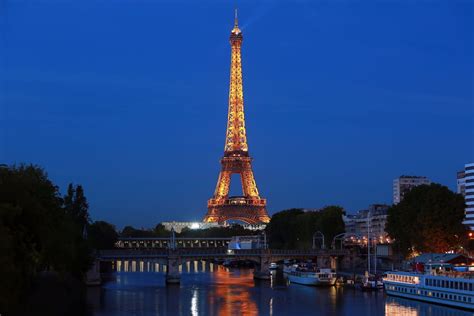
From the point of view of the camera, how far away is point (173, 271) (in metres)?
88.8

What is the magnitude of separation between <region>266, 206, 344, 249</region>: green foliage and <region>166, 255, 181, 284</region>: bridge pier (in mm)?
38578

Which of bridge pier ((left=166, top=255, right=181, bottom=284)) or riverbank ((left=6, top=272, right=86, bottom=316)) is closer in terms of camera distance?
riverbank ((left=6, top=272, right=86, bottom=316))

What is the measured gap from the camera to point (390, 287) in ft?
236

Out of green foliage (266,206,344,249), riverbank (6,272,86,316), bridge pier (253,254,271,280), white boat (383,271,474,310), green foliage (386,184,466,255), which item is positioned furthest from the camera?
green foliage (266,206,344,249)

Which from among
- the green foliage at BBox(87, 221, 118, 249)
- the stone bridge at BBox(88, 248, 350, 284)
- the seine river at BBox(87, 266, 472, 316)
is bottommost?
the seine river at BBox(87, 266, 472, 316)

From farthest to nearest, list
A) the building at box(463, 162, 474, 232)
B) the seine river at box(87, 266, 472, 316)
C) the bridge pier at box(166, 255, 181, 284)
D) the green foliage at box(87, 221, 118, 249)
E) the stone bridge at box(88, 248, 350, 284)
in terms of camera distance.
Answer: the building at box(463, 162, 474, 232)
the green foliage at box(87, 221, 118, 249)
the stone bridge at box(88, 248, 350, 284)
the bridge pier at box(166, 255, 181, 284)
the seine river at box(87, 266, 472, 316)

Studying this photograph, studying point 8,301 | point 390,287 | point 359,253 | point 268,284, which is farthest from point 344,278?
point 8,301

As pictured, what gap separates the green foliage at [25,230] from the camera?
37.2m

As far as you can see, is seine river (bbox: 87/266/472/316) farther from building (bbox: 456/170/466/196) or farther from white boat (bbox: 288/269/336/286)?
building (bbox: 456/170/466/196)

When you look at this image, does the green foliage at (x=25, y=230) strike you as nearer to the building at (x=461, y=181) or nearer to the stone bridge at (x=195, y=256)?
the stone bridge at (x=195, y=256)

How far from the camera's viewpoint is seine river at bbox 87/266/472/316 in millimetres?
59438

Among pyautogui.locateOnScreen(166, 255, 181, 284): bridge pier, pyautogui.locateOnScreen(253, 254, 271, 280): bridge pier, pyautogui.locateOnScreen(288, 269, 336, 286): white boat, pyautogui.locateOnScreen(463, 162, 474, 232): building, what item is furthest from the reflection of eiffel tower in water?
A: pyautogui.locateOnScreen(288, 269, 336, 286): white boat

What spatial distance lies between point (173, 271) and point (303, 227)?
45.0m

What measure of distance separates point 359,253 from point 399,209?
24.9 metres
